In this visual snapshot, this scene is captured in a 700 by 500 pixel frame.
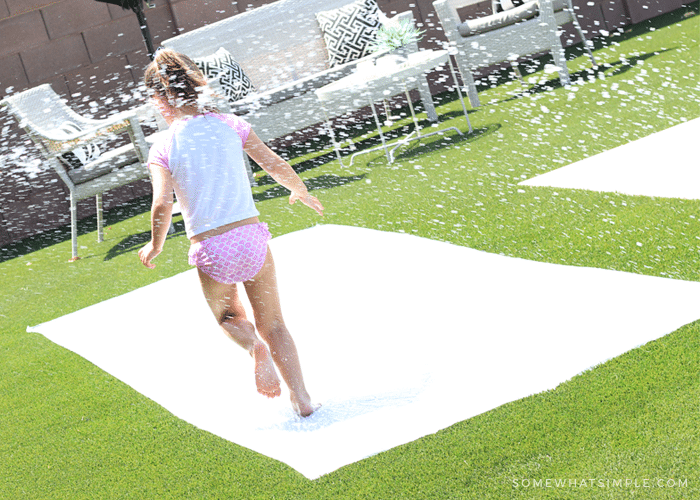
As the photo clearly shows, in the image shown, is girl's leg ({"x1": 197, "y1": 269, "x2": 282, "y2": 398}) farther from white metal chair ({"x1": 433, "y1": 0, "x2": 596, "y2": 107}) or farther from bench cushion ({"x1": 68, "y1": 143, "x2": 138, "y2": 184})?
white metal chair ({"x1": 433, "y1": 0, "x2": 596, "y2": 107})

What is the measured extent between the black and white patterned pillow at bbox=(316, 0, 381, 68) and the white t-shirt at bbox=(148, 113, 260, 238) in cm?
510

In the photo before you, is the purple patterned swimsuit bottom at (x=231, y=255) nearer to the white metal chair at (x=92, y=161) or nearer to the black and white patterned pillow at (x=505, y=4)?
the white metal chair at (x=92, y=161)

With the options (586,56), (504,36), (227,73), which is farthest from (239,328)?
(586,56)

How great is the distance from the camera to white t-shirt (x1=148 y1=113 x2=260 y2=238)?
77.0 inches

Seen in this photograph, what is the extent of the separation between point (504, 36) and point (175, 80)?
4.87 metres

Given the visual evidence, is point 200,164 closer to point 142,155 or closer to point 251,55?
point 142,155

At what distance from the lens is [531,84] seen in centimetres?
699

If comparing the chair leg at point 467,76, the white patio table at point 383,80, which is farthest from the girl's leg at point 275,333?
the chair leg at point 467,76

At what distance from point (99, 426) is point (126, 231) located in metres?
3.83

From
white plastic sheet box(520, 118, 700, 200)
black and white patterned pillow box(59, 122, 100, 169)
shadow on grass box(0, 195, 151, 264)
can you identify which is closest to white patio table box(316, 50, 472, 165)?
white plastic sheet box(520, 118, 700, 200)

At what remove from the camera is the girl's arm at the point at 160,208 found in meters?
1.97

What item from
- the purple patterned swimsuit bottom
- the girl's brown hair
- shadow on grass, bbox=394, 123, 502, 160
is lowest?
shadow on grass, bbox=394, 123, 502, 160

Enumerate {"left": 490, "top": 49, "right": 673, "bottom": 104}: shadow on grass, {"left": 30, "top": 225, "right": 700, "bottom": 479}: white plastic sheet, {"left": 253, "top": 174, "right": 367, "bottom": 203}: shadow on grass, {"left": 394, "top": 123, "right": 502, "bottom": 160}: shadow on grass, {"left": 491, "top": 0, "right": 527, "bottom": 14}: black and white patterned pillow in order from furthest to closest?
{"left": 491, "top": 0, "right": 527, "bottom": 14}: black and white patterned pillow
{"left": 490, "top": 49, "right": 673, "bottom": 104}: shadow on grass
{"left": 394, "top": 123, "right": 502, "bottom": 160}: shadow on grass
{"left": 253, "top": 174, "right": 367, "bottom": 203}: shadow on grass
{"left": 30, "top": 225, "right": 700, "bottom": 479}: white plastic sheet

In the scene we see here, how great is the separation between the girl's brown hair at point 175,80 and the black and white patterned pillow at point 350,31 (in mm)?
4979
